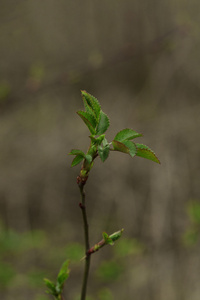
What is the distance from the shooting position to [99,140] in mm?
587

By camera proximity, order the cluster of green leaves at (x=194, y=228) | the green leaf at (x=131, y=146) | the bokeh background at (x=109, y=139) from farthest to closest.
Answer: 1. the bokeh background at (x=109, y=139)
2. the cluster of green leaves at (x=194, y=228)
3. the green leaf at (x=131, y=146)

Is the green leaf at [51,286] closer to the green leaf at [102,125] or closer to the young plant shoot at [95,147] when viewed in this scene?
the young plant shoot at [95,147]

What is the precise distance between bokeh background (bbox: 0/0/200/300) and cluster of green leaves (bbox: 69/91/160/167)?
1.96 meters

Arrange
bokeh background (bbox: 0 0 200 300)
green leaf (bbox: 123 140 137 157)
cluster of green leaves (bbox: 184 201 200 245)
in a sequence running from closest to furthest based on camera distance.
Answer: green leaf (bbox: 123 140 137 157), cluster of green leaves (bbox: 184 201 200 245), bokeh background (bbox: 0 0 200 300)

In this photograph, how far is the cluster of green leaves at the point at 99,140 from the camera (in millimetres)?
582

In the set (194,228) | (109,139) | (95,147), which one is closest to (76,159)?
(95,147)

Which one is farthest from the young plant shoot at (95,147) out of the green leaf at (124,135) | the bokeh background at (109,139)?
the bokeh background at (109,139)

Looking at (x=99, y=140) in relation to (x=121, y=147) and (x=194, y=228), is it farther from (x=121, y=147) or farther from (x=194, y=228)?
(x=194, y=228)

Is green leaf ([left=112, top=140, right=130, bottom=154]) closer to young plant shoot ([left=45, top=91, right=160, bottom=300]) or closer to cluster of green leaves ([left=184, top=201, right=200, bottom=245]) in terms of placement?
young plant shoot ([left=45, top=91, right=160, bottom=300])

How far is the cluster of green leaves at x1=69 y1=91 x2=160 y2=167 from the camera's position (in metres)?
0.58

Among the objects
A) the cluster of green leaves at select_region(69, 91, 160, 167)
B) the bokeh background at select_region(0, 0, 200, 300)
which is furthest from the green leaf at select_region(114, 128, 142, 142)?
the bokeh background at select_region(0, 0, 200, 300)

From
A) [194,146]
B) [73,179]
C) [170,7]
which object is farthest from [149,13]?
[73,179]

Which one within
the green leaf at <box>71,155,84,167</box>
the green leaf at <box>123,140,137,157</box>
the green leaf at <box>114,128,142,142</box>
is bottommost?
the green leaf at <box>123,140,137,157</box>

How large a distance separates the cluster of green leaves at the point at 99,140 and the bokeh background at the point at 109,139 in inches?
77.2
